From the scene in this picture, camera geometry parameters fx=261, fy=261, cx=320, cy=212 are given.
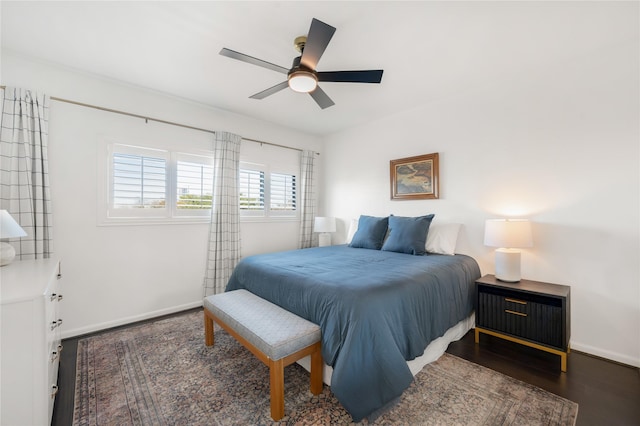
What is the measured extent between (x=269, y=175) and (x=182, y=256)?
67.7 inches

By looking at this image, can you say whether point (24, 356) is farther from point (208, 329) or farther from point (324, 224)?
point (324, 224)

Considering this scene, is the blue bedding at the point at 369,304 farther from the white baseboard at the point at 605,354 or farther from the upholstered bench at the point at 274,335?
the white baseboard at the point at 605,354

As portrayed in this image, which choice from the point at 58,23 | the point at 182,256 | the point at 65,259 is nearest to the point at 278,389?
the point at 182,256

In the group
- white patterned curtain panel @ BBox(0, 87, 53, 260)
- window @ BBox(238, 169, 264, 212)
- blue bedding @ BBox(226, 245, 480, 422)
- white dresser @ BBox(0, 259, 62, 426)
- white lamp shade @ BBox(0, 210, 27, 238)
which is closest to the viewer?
white dresser @ BBox(0, 259, 62, 426)

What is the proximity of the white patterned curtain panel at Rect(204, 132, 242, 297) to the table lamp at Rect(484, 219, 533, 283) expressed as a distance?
3.01m

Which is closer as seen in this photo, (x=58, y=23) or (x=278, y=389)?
(x=278, y=389)

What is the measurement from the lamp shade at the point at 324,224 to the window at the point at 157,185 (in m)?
1.66

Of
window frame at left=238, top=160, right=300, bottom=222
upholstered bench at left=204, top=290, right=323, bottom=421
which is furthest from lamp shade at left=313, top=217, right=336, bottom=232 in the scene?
upholstered bench at left=204, top=290, right=323, bottom=421

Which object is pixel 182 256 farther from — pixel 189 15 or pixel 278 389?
pixel 189 15

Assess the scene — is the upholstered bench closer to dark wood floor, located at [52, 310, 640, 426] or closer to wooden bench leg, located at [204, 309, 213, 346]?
wooden bench leg, located at [204, 309, 213, 346]

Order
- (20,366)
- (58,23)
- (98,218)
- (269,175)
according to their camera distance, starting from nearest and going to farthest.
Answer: (20,366) → (58,23) → (98,218) → (269,175)

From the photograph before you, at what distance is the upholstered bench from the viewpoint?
155 centimetres

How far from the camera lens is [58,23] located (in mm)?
1996

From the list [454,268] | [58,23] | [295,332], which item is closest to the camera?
[295,332]
